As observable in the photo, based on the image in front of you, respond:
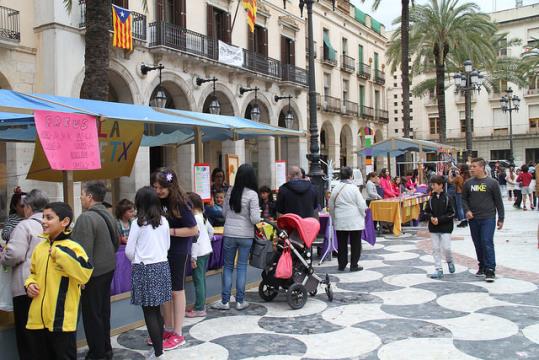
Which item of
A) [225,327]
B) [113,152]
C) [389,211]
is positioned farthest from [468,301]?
[389,211]

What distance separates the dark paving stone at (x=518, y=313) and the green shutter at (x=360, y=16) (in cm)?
3486

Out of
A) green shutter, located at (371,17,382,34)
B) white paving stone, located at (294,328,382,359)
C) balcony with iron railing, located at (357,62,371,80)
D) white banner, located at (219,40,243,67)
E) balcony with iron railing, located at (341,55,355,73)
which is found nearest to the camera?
white paving stone, located at (294,328,382,359)

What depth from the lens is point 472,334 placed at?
5223mm

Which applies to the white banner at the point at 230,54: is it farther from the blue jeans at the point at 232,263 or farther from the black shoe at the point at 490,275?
the blue jeans at the point at 232,263

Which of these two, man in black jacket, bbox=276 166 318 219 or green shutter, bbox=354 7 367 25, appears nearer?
man in black jacket, bbox=276 166 318 219

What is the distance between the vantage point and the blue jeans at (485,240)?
24.4 ft

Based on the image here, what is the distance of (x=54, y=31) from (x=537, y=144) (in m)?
49.7

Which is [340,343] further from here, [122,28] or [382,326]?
[122,28]

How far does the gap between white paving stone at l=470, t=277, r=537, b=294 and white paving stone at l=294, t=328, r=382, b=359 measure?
260 cm

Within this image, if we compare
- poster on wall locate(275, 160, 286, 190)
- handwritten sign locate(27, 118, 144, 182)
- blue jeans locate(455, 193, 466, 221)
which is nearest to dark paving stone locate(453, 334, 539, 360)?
handwritten sign locate(27, 118, 144, 182)

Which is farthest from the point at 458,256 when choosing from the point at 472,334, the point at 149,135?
the point at 149,135

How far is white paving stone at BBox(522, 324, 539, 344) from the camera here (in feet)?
16.5

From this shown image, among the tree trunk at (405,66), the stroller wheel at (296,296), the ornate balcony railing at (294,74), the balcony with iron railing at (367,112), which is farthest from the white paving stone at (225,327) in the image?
the balcony with iron railing at (367,112)

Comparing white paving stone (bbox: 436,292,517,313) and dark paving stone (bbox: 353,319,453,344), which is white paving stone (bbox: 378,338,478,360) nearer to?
dark paving stone (bbox: 353,319,453,344)
